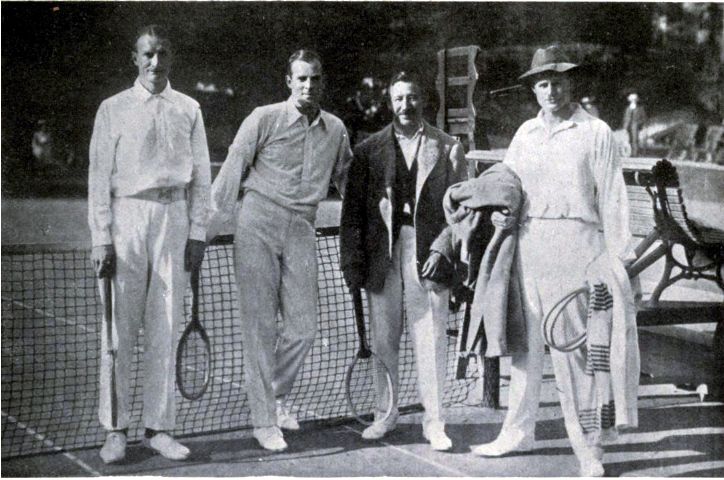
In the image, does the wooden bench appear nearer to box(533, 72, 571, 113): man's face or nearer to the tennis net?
the tennis net

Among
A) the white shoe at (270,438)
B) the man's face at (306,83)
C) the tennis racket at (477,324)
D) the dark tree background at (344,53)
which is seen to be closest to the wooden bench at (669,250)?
the tennis racket at (477,324)

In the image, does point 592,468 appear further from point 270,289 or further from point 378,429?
point 270,289

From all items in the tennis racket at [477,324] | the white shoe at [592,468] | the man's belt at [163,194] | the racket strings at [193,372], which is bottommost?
the white shoe at [592,468]

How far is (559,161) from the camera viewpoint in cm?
434

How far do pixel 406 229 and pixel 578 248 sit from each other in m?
0.93

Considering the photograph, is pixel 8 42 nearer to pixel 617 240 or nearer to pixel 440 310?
pixel 440 310

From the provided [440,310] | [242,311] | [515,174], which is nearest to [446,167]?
[515,174]

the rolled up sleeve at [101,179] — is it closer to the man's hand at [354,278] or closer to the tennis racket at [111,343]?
the tennis racket at [111,343]

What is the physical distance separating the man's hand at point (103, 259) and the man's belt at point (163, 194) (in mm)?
294

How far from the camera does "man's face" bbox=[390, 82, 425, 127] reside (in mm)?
4637

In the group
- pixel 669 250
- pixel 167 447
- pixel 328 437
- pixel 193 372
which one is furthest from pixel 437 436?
pixel 669 250

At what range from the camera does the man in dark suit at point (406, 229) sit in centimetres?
474

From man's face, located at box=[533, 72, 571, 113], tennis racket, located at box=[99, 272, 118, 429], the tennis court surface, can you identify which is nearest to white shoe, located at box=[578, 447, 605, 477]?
the tennis court surface

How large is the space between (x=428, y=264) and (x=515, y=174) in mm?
646
